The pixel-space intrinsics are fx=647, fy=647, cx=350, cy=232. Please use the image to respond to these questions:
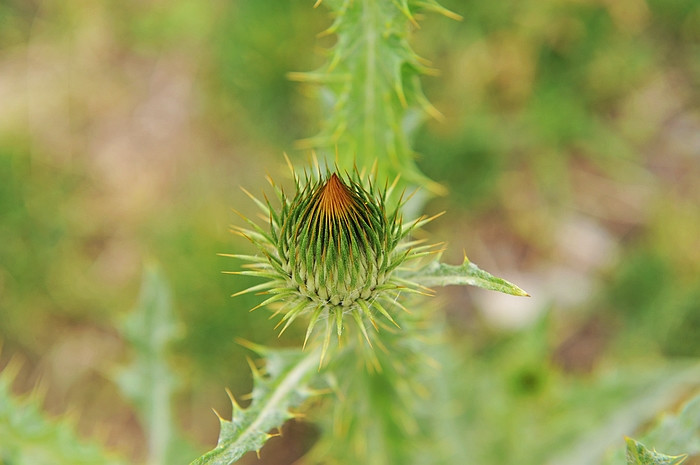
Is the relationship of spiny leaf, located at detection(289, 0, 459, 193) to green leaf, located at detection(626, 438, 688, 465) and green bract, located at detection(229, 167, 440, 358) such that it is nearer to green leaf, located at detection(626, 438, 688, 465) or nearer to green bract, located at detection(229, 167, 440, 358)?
green bract, located at detection(229, 167, 440, 358)

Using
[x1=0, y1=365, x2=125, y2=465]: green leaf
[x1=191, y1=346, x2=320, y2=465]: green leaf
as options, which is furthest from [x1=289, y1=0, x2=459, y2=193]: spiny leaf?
[x1=0, y1=365, x2=125, y2=465]: green leaf

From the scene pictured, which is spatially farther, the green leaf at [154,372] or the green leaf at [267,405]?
the green leaf at [154,372]

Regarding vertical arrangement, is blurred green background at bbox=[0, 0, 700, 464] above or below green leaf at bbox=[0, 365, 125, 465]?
above

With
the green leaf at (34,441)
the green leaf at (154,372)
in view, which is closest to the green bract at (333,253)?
the green leaf at (154,372)

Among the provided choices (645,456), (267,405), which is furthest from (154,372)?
(645,456)

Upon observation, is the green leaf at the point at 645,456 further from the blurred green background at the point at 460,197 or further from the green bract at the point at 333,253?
the blurred green background at the point at 460,197

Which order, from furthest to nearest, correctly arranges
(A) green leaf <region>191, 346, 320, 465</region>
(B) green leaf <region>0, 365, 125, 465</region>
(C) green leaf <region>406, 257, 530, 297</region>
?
(B) green leaf <region>0, 365, 125, 465</region>, (A) green leaf <region>191, 346, 320, 465</region>, (C) green leaf <region>406, 257, 530, 297</region>

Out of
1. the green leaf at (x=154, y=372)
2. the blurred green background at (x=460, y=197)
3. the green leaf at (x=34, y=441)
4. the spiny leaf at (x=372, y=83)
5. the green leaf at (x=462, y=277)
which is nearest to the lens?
the green leaf at (x=462, y=277)

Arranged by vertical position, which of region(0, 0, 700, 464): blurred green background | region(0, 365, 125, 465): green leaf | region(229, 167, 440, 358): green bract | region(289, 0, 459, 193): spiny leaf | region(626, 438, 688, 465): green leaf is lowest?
region(0, 365, 125, 465): green leaf
